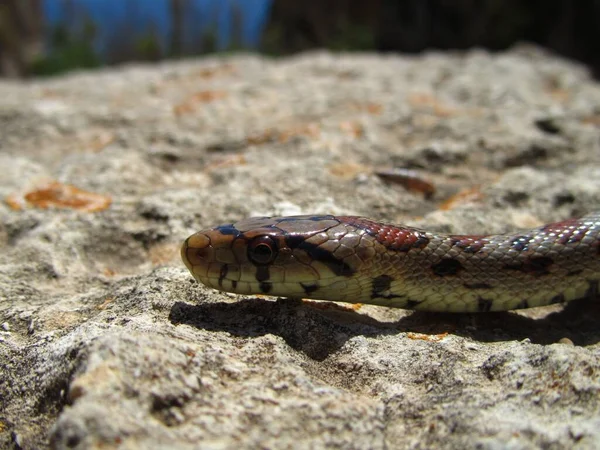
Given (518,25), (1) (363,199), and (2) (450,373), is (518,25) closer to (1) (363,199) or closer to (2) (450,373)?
(1) (363,199)

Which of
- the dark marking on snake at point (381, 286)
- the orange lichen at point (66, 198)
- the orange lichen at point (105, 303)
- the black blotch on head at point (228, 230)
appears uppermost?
the black blotch on head at point (228, 230)

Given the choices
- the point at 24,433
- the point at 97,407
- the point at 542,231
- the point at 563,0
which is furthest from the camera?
the point at 563,0

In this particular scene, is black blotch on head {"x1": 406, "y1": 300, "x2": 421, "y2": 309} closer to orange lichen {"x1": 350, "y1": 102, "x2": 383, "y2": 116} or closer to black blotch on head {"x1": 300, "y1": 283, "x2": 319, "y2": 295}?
black blotch on head {"x1": 300, "y1": 283, "x2": 319, "y2": 295}

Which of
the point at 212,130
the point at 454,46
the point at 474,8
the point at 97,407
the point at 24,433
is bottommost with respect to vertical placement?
the point at 454,46

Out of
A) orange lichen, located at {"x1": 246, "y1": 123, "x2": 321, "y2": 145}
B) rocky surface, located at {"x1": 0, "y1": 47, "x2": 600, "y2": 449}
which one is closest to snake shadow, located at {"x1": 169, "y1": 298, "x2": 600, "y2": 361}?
rocky surface, located at {"x1": 0, "y1": 47, "x2": 600, "y2": 449}

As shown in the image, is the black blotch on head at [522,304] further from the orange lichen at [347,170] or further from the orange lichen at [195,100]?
the orange lichen at [195,100]

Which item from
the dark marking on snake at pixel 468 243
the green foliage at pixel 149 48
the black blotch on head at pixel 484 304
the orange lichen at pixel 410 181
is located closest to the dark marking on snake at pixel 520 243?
the dark marking on snake at pixel 468 243

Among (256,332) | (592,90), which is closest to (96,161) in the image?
(256,332)
